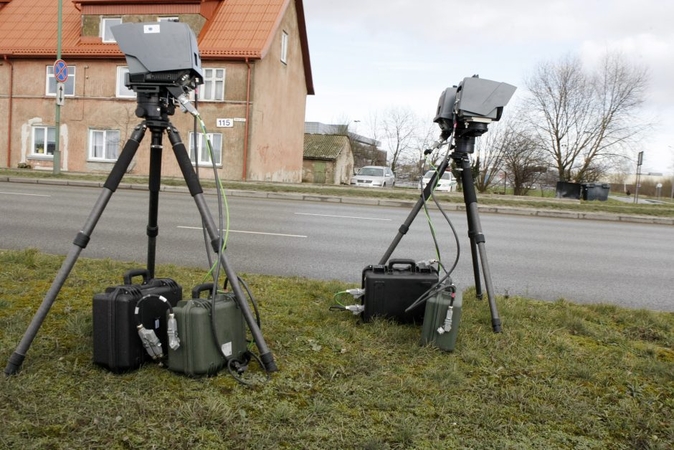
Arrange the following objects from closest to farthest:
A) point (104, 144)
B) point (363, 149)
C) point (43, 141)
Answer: point (104, 144), point (43, 141), point (363, 149)

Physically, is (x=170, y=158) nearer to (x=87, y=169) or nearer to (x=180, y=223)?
(x=87, y=169)

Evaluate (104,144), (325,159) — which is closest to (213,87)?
(104,144)

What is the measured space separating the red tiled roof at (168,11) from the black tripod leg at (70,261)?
21.0 metres

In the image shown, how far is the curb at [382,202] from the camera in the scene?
15367mm

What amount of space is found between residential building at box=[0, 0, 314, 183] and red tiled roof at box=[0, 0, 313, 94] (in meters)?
0.04

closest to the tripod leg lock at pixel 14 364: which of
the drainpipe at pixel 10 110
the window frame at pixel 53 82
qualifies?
the window frame at pixel 53 82

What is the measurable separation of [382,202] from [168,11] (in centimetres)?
1444

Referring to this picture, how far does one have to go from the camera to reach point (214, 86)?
78.1 ft

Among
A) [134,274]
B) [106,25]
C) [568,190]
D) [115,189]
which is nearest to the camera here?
[115,189]

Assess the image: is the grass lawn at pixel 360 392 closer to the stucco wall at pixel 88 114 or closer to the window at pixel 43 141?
the stucco wall at pixel 88 114

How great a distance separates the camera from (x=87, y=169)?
25266 mm

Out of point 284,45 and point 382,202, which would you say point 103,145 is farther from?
point 382,202

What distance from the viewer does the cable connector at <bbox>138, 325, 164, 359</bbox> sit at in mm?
2926

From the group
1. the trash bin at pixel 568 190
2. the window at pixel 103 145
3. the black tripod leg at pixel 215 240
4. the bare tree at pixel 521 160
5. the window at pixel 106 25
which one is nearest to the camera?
the black tripod leg at pixel 215 240
